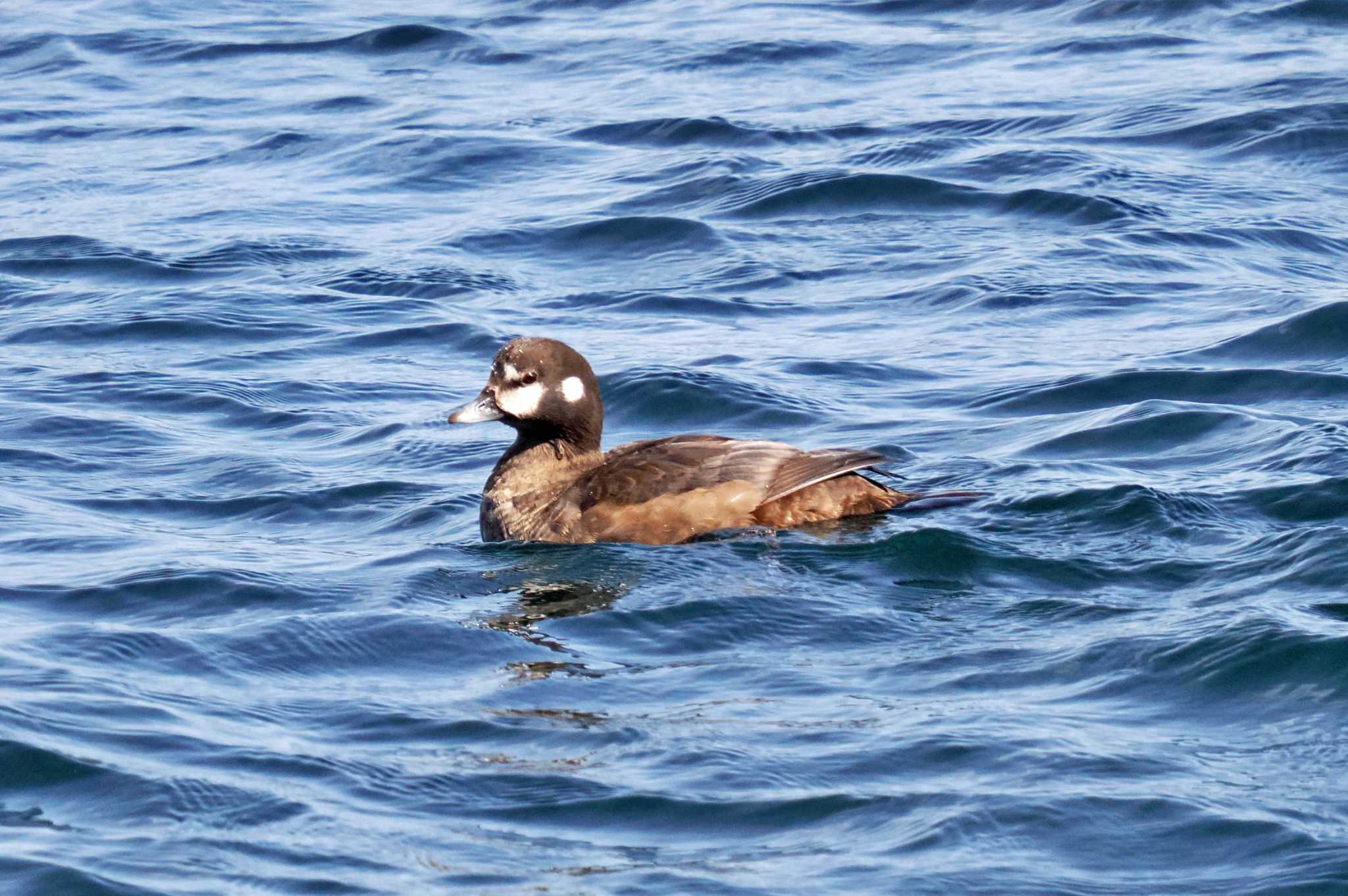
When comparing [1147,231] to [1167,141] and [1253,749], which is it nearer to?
[1167,141]

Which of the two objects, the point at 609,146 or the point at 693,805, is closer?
the point at 693,805

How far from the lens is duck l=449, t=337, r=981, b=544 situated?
→ 8047mm

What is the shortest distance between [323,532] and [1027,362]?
384cm

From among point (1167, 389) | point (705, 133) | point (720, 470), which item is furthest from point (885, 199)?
point (720, 470)

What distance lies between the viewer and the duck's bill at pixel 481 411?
8.52 m

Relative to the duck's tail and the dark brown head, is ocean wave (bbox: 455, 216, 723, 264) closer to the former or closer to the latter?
the dark brown head

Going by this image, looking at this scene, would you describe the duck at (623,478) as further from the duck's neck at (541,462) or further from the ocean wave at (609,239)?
the ocean wave at (609,239)

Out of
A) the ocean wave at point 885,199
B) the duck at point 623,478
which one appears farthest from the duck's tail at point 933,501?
the ocean wave at point 885,199

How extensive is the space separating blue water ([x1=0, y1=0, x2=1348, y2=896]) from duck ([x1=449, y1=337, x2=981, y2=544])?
13cm

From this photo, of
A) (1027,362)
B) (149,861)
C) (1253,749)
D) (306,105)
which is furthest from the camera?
(306,105)

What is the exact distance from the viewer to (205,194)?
47.9ft

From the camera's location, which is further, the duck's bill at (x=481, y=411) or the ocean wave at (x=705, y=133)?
the ocean wave at (x=705, y=133)

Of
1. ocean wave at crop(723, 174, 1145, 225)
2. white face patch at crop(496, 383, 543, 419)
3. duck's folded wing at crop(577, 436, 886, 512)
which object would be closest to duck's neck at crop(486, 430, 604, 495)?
white face patch at crop(496, 383, 543, 419)

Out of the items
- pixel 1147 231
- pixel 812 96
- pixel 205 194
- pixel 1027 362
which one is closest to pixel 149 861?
pixel 1027 362
